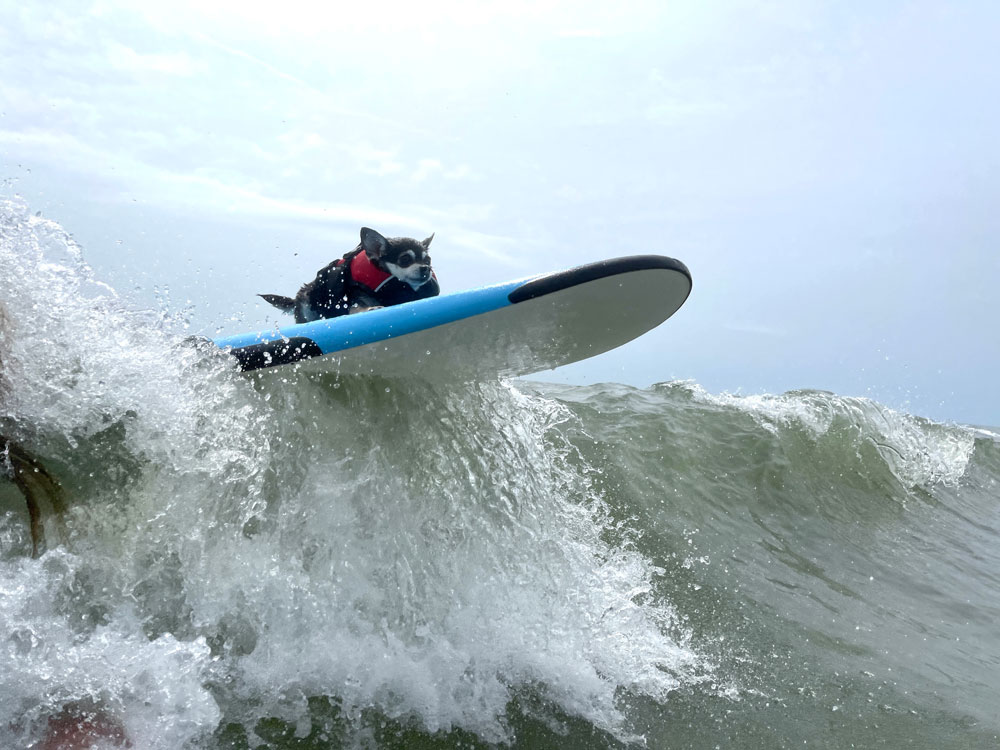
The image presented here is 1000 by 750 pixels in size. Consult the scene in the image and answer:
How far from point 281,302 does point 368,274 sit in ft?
2.74

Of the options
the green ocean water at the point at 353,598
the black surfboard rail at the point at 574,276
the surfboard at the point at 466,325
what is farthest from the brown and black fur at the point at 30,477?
the black surfboard rail at the point at 574,276

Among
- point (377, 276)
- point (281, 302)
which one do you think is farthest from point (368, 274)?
point (281, 302)

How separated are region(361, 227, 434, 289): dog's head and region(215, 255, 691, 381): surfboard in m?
1.08

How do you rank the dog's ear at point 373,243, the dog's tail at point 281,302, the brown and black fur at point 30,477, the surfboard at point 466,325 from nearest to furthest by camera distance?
the brown and black fur at point 30,477 → the surfboard at point 466,325 → the dog's ear at point 373,243 → the dog's tail at point 281,302

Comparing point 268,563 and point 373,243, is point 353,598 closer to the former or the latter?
point 268,563

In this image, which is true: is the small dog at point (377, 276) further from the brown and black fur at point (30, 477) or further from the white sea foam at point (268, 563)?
the brown and black fur at point (30, 477)

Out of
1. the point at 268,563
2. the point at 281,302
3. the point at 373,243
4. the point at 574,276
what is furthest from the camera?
the point at 281,302

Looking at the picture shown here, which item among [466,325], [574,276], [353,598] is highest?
[574,276]

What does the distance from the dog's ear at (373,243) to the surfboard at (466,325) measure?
1.17 m

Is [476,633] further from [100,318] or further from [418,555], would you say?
[100,318]

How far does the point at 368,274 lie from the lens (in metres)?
3.96

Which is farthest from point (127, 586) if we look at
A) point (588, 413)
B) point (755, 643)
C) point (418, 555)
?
point (588, 413)

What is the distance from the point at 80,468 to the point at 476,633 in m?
1.58

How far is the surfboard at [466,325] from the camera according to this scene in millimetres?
2764
